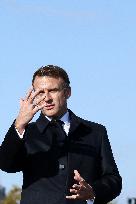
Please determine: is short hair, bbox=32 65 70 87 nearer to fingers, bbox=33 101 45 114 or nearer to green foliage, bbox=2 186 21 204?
fingers, bbox=33 101 45 114

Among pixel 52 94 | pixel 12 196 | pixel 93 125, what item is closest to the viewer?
pixel 52 94

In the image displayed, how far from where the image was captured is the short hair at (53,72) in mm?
7227

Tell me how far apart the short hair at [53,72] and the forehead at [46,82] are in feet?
0.11

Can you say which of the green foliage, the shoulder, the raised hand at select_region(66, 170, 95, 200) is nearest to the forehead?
the shoulder

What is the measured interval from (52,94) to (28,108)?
0.49 metres

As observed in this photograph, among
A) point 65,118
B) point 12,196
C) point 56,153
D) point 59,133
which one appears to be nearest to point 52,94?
point 65,118

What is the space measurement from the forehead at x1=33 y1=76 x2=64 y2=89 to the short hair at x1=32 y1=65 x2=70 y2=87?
3 centimetres

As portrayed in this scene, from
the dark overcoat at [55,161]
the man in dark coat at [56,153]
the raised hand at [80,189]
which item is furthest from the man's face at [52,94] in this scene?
the raised hand at [80,189]

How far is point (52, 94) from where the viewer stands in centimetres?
713

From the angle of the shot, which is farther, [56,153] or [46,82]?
[56,153]

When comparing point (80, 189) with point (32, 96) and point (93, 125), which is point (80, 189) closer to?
point (32, 96)

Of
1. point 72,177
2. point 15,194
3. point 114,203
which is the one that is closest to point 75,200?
point 72,177

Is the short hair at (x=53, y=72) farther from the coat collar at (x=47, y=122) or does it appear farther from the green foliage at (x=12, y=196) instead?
the green foliage at (x=12, y=196)

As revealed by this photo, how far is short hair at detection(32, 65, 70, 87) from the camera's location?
7.23m
